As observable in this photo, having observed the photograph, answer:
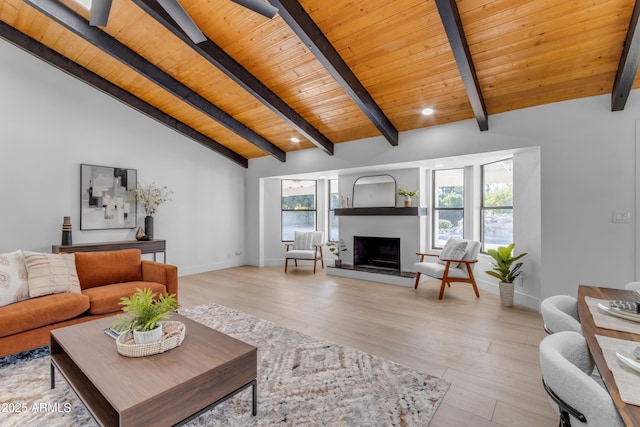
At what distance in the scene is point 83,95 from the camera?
4695 mm

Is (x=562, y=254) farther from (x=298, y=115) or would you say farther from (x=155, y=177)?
(x=155, y=177)

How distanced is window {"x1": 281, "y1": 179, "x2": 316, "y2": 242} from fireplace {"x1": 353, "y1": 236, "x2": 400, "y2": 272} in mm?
1513

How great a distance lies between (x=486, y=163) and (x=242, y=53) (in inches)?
163

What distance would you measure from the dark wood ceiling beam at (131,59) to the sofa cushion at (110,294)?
274 centimetres

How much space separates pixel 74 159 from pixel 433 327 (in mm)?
5580

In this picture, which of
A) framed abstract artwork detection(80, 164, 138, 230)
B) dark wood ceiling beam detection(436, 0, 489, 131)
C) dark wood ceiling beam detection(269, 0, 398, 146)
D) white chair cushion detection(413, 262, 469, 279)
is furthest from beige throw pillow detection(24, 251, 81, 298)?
white chair cushion detection(413, 262, 469, 279)

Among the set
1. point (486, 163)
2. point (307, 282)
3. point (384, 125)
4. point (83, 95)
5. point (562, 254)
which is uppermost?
point (83, 95)

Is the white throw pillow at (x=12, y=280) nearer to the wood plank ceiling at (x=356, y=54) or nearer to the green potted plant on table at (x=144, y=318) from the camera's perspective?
the green potted plant on table at (x=144, y=318)

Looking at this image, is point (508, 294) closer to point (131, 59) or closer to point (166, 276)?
point (166, 276)

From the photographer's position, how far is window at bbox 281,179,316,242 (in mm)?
7320

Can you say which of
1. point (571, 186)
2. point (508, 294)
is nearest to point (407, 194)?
point (508, 294)

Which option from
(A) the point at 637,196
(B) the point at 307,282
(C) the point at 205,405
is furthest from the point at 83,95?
(A) the point at 637,196

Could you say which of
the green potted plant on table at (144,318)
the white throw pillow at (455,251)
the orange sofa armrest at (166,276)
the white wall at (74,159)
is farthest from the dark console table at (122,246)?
the white throw pillow at (455,251)

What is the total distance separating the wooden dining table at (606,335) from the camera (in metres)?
0.82
